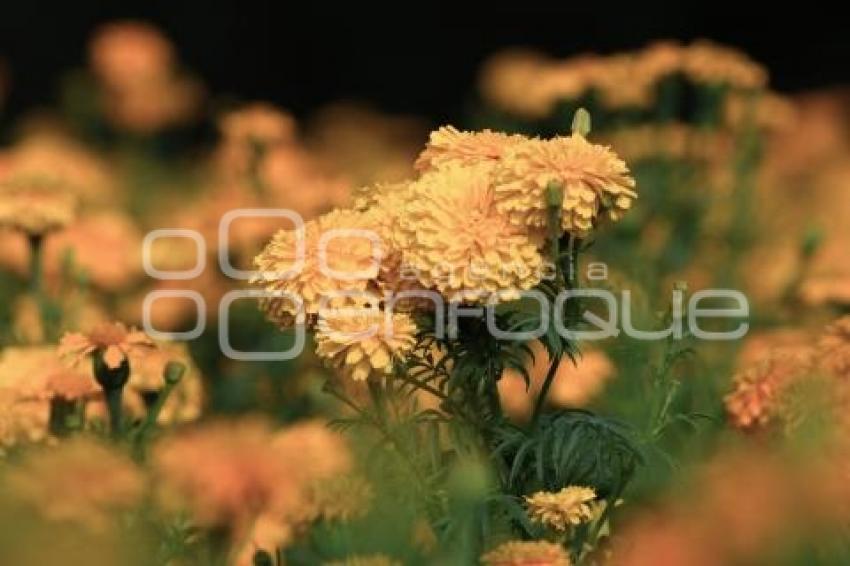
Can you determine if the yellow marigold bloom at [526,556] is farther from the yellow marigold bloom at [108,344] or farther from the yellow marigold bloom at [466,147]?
the yellow marigold bloom at [108,344]

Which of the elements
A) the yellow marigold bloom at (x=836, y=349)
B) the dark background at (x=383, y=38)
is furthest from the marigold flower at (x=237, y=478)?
the dark background at (x=383, y=38)

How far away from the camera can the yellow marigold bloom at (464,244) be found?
1739mm

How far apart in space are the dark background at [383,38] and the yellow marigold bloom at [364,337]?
11.7ft

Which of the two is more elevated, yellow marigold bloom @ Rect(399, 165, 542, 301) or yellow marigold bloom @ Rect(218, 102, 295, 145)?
yellow marigold bloom @ Rect(218, 102, 295, 145)

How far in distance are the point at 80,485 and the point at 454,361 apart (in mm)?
327

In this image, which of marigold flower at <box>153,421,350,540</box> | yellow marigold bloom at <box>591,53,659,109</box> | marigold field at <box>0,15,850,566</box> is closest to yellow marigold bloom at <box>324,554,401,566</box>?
marigold field at <box>0,15,850,566</box>

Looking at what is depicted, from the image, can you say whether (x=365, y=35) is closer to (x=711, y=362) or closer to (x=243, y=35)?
(x=243, y=35)

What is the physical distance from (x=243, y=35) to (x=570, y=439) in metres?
3.88

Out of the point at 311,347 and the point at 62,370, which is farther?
the point at 311,347

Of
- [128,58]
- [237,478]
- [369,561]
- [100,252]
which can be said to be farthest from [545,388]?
[128,58]

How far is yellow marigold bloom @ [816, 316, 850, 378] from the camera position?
1.92m

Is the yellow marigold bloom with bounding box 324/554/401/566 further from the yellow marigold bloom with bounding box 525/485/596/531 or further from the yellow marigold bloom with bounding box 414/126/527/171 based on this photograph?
the yellow marigold bloom with bounding box 414/126/527/171

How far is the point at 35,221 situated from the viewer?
8.71 ft

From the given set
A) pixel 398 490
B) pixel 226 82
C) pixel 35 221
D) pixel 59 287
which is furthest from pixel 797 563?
pixel 226 82
